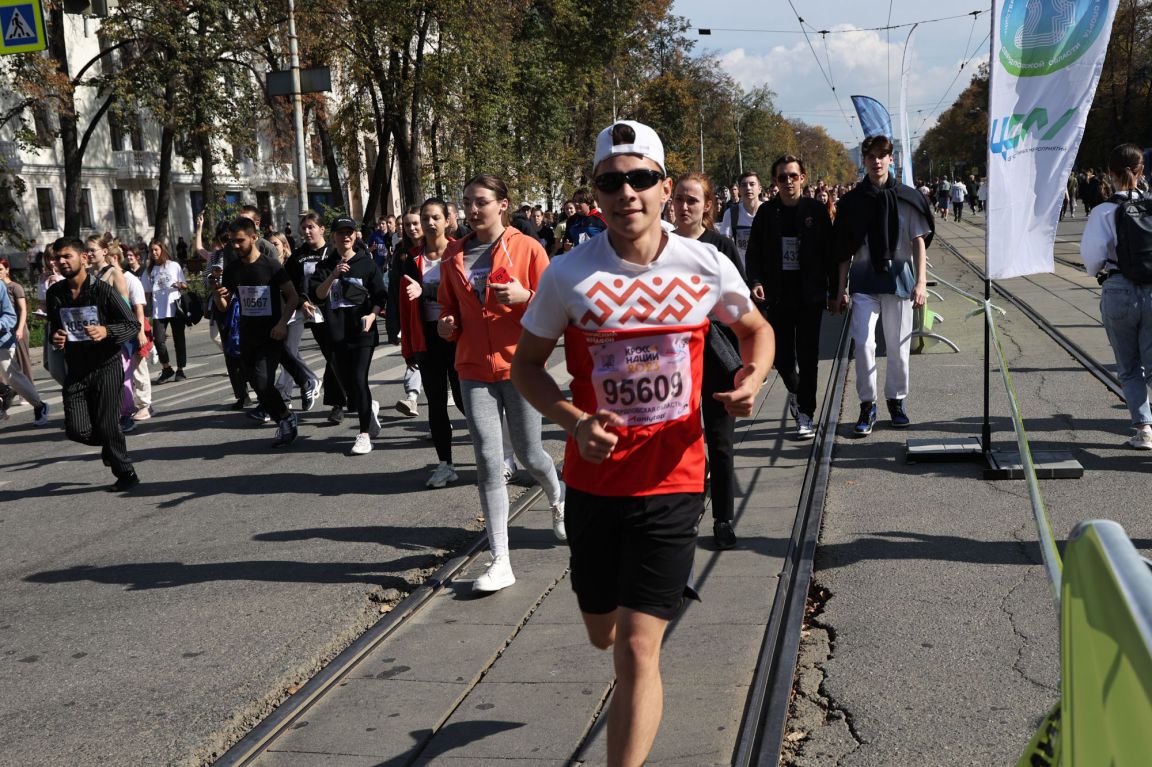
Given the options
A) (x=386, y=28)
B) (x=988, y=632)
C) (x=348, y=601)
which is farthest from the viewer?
(x=386, y=28)

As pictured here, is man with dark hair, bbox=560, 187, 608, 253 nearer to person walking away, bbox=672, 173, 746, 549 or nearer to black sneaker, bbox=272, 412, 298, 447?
black sneaker, bbox=272, 412, 298, 447

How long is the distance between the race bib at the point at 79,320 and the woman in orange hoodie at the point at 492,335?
336cm

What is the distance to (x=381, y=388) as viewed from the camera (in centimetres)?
1302

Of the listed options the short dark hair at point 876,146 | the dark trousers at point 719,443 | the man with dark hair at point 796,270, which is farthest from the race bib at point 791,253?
the dark trousers at point 719,443

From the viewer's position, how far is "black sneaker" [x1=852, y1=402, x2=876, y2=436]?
855cm

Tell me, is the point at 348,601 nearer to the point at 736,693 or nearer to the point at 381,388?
the point at 736,693

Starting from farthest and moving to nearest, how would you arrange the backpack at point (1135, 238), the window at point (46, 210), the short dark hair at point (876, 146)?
the window at point (46, 210), the short dark hair at point (876, 146), the backpack at point (1135, 238)

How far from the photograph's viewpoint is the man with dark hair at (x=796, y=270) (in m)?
8.45

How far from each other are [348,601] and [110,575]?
1577mm

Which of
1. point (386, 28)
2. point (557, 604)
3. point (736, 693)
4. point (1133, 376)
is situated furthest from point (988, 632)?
point (386, 28)

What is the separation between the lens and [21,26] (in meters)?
13.8

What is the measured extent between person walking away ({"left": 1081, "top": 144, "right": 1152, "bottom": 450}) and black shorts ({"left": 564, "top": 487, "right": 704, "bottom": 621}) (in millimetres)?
5125

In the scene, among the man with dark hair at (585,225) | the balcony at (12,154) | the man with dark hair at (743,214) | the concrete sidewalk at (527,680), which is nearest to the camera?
the concrete sidewalk at (527,680)

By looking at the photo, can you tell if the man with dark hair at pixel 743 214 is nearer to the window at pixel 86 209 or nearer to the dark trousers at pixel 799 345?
the dark trousers at pixel 799 345
